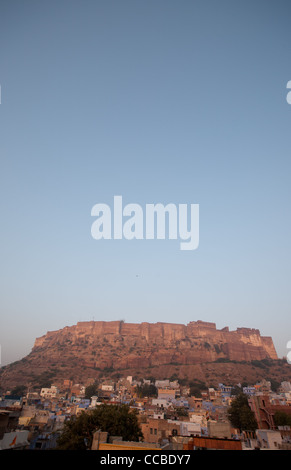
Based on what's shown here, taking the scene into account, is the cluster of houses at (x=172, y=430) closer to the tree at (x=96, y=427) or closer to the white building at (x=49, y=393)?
the tree at (x=96, y=427)

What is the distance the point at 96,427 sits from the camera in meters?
21.6

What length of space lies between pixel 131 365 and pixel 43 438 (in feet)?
260

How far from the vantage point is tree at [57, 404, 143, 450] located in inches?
805

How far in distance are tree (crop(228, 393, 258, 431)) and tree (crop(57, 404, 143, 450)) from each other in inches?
601

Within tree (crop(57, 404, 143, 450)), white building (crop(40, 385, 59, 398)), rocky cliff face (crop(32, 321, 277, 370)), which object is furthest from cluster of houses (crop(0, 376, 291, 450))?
rocky cliff face (crop(32, 321, 277, 370))

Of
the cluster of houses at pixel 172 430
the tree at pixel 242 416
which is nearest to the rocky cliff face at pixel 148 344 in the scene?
the cluster of houses at pixel 172 430

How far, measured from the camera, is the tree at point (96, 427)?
2044 centimetres

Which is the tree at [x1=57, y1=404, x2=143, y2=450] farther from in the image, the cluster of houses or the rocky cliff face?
the rocky cliff face

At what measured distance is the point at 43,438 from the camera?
78.2 feet

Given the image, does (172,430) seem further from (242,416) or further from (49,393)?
(49,393)

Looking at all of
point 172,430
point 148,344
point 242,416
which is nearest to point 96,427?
point 172,430

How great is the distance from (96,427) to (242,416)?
19564 mm

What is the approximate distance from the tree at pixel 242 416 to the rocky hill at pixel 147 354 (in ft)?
167
